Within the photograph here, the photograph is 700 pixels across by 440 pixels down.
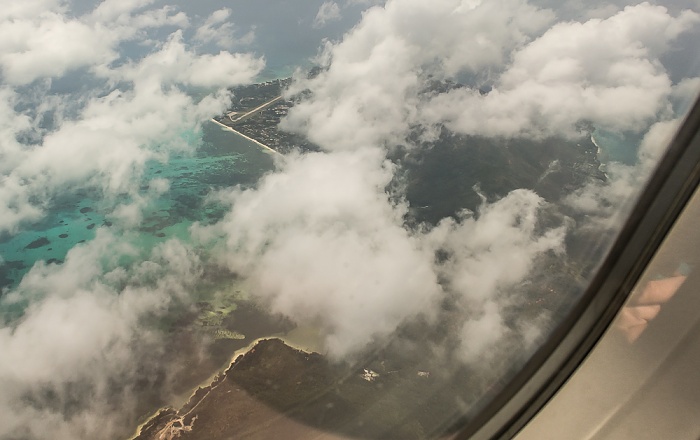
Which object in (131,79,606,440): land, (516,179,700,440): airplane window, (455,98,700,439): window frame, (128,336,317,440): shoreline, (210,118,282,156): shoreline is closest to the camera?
(516,179,700,440): airplane window

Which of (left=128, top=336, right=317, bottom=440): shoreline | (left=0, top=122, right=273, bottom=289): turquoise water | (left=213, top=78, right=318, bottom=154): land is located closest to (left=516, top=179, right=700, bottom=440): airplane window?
(left=128, top=336, right=317, bottom=440): shoreline

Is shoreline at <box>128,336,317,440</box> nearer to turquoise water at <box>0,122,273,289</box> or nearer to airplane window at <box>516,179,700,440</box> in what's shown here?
turquoise water at <box>0,122,273,289</box>

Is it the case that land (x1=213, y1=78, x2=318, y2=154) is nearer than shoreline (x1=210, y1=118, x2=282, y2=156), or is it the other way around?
shoreline (x1=210, y1=118, x2=282, y2=156)

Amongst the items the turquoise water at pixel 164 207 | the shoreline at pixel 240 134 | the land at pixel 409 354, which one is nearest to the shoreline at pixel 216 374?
the land at pixel 409 354

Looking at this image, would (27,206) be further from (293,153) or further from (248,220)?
(293,153)

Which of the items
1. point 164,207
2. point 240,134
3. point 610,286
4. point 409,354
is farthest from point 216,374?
point 240,134

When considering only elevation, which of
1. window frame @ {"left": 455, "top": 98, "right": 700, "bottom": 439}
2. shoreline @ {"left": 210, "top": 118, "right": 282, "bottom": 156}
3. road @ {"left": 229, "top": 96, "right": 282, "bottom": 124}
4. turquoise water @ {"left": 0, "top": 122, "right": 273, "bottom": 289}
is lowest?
turquoise water @ {"left": 0, "top": 122, "right": 273, "bottom": 289}

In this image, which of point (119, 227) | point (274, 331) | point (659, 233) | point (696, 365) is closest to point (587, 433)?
point (696, 365)

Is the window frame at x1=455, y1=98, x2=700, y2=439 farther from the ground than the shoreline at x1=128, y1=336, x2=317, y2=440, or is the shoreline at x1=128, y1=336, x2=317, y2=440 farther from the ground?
the window frame at x1=455, y1=98, x2=700, y2=439

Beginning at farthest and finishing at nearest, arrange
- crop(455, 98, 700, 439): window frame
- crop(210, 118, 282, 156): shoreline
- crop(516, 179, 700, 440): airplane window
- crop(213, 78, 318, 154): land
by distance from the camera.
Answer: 1. crop(213, 78, 318, 154): land
2. crop(210, 118, 282, 156): shoreline
3. crop(455, 98, 700, 439): window frame
4. crop(516, 179, 700, 440): airplane window

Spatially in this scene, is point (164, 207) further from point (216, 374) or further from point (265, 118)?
point (216, 374)
